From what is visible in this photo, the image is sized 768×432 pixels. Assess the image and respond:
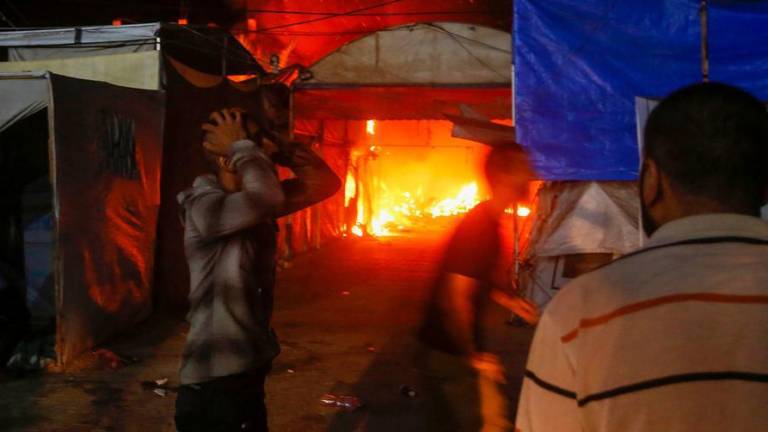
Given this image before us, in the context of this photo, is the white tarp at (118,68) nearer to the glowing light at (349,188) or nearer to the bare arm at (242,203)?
the bare arm at (242,203)

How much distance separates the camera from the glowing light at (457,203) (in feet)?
102

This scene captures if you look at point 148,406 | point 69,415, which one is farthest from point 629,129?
point 69,415

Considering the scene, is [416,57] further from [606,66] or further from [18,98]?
[18,98]

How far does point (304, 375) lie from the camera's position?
22.1ft

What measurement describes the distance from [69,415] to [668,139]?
18.0ft

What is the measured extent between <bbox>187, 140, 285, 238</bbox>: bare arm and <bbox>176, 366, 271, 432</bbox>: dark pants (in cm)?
59

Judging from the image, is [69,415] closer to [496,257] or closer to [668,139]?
[496,257]

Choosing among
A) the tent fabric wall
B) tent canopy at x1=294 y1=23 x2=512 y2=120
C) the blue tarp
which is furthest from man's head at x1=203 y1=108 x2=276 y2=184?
tent canopy at x1=294 y1=23 x2=512 y2=120

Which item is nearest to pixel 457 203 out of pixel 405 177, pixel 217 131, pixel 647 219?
pixel 405 177

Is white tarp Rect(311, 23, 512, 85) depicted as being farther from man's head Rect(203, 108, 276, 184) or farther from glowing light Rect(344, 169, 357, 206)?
glowing light Rect(344, 169, 357, 206)

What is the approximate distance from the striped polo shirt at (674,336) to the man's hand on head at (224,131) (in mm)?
1914

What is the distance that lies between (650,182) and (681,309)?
0.98 ft

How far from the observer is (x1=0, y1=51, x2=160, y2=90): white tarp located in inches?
337

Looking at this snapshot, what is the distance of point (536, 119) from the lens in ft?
26.5
